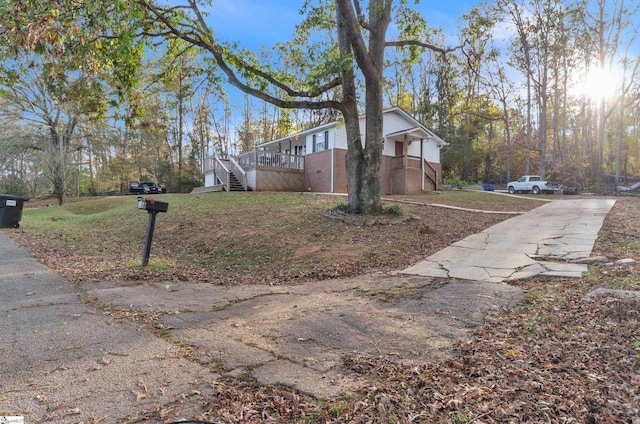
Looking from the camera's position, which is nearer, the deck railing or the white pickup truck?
the deck railing

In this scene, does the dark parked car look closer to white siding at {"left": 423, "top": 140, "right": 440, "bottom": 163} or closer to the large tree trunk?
white siding at {"left": 423, "top": 140, "right": 440, "bottom": 163}

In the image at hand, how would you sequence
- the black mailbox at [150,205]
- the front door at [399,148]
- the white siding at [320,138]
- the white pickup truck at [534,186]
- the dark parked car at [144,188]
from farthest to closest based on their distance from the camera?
the dark parked car at [144,188], the white pickup truck at [534,186], the front door at [399,148], the white siding at [320,138], the black mailbox at [150,205]

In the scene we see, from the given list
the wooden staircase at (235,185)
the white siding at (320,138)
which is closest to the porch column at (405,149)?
the white siding at (320,138)

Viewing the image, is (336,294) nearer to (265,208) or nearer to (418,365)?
(418,365)

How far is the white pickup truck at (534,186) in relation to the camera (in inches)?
1036

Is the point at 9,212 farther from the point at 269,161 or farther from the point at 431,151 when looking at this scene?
the point at 431,151

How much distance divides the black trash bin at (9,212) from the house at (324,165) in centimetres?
1074

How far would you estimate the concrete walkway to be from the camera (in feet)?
17.2

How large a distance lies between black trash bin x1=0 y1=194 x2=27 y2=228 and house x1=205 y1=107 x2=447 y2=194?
1074cm

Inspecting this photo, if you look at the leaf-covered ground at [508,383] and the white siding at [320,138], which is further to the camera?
the white siding at [320,138]

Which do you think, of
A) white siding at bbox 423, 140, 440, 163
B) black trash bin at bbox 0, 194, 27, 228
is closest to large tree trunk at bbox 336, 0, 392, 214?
black trash bin at bbox 0, 194, 27, 228

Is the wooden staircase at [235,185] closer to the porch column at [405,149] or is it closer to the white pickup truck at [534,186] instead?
the porch column at [405,149]

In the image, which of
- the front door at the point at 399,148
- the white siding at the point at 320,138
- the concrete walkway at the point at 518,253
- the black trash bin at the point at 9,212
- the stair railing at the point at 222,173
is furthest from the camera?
the front door at the point at 399,148

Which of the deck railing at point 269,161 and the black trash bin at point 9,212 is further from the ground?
the deck railing at point 269,161
